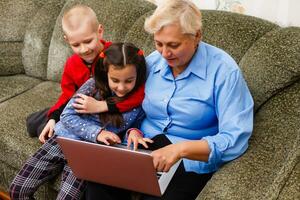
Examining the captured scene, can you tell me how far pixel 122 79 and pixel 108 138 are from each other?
218mm

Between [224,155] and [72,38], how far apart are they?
29.5 inches

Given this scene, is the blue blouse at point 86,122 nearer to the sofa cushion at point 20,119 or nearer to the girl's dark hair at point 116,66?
the girl's dark hair at point 116,66

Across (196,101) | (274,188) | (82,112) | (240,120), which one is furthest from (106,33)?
(274,188)

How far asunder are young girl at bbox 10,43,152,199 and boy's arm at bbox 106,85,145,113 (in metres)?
0.02

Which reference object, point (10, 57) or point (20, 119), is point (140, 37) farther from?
point (10, 57)

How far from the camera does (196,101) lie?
146 centimetres

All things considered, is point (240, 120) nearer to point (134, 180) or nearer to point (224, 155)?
point (224, 155)

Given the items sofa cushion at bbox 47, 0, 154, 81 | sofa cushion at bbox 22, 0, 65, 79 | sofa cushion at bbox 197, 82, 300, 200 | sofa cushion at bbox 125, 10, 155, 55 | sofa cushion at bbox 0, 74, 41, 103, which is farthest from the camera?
sofa cushion at bbox 22, 0, 65, 79

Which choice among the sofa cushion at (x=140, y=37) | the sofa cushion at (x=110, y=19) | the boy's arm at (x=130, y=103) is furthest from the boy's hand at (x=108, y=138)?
the sofa cushion at (x=110, y=19)

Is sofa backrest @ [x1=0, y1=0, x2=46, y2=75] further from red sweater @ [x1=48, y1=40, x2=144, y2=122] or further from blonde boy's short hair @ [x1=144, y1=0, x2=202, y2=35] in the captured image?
blonde boy's short hair @ [x1=144, y1=0, x2=202, y2=35]

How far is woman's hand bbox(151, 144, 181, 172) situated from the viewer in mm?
1286

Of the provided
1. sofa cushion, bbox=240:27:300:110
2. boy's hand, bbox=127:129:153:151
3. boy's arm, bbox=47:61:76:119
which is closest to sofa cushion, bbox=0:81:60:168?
boy's arm, bbox=47:61:76:119

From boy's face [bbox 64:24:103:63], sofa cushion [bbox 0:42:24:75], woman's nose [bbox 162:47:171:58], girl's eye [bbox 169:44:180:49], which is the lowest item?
sofa cushion [bbox 0:42:24:75]

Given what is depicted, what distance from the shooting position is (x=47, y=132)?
69.6 inches
